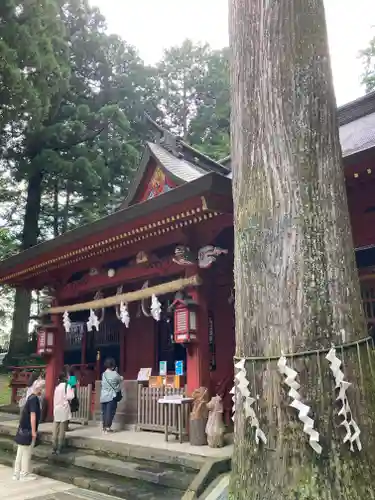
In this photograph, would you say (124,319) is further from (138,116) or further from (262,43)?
(138,116)

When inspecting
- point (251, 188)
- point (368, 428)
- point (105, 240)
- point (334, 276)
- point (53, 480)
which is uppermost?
point (105, 240)

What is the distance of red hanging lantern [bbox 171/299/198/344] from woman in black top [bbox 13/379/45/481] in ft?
7.86

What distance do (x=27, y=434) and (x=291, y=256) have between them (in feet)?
18.3

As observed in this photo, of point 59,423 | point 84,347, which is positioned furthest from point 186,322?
point 84,347

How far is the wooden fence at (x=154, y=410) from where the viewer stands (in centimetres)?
727

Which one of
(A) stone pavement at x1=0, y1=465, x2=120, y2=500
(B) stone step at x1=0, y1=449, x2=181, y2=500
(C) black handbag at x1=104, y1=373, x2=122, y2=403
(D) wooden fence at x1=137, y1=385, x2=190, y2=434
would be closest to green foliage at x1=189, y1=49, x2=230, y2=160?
(C) black handbag at x1=104, y1=373, x2=122, y2=403

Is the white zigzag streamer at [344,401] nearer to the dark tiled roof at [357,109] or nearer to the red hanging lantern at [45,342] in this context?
the dark tiled roof at [357,109]

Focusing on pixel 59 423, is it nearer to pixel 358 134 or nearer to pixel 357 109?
pixel 358 134

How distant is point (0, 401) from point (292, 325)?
1403 cm

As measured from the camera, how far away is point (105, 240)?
8031mm

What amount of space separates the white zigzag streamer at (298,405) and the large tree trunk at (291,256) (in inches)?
1.8

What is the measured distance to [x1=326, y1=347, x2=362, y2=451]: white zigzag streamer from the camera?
105 inches

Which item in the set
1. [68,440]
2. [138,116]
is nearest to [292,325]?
[68,440]

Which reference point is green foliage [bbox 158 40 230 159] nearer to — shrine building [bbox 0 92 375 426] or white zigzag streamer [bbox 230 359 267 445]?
shrine building [bbox 0 92 375 426]
